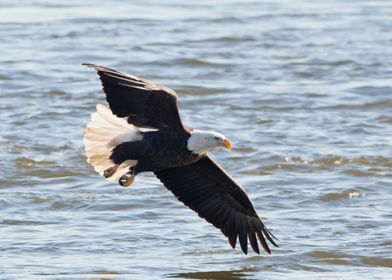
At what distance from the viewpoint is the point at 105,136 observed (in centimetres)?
735

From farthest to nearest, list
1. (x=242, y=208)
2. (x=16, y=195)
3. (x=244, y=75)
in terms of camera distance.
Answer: (x=244, y=75), (x=16, y=195), (x=242, y=208)

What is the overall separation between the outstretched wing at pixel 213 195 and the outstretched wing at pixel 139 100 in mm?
679

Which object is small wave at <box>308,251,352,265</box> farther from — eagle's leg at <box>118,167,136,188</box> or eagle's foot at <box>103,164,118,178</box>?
eagle's foot at <box>103,164,118,178</box>

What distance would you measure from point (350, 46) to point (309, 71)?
5.62 ft

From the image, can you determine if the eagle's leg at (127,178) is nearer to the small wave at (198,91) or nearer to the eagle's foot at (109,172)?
the eagle's foot at (109,172)

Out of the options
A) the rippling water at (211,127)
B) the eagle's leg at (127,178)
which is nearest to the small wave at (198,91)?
the rippling water at (211,127)

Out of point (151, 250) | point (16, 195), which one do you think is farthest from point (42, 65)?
point (151, 250)

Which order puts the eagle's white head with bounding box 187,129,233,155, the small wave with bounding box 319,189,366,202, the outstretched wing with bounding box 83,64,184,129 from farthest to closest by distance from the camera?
the small wave with bounding box 319,189,366,202, the eagle's white head with bounding box 187,129,233,155, the outstretched wing with bounding box 83,64,184,129

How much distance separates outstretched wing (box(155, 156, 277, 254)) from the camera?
25.9 ft

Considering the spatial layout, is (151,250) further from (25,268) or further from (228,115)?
(228,115)

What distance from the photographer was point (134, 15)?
1805 centimetres

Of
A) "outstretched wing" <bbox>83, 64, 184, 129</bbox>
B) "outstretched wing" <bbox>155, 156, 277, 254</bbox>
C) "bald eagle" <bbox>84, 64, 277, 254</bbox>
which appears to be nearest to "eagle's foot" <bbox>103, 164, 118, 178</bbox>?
"bald eagle" <bbox>84, 64, 277, 254</bbox>

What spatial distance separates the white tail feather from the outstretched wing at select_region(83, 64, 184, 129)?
9cm

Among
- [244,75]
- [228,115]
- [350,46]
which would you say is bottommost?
[228,115]
